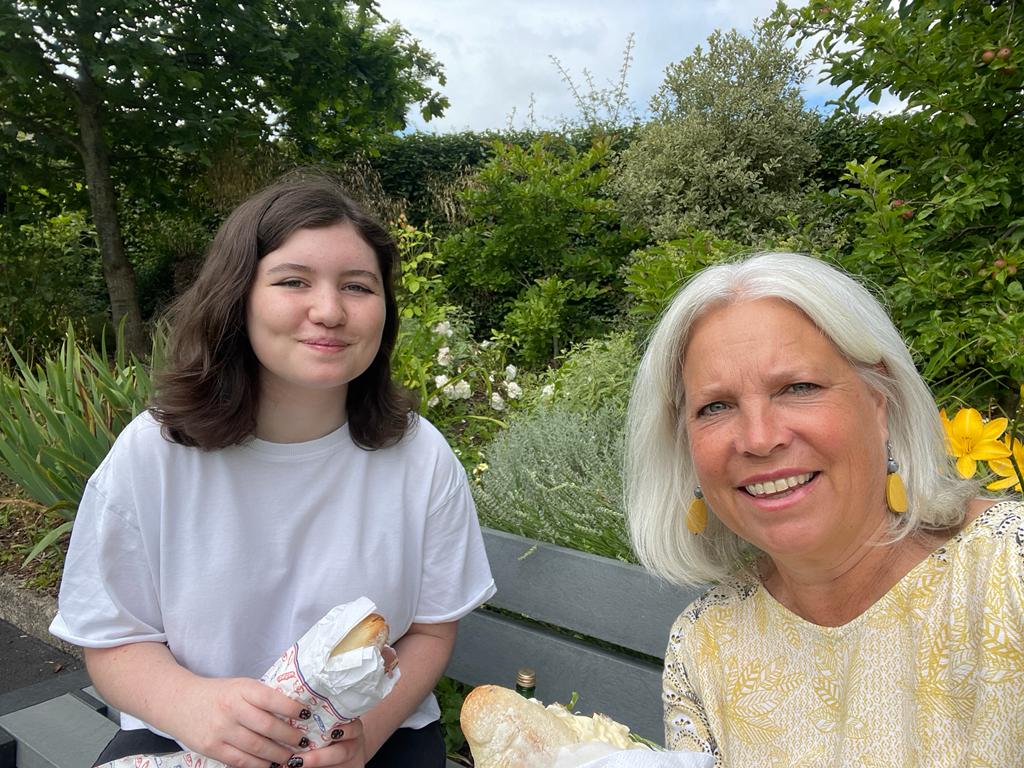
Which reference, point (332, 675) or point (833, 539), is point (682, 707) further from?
point (332, 675)

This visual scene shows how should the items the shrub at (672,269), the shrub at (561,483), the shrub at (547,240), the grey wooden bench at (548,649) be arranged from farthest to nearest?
the shrub at (547,240)
the shrub at (672,269)
the shrub at (561,483)
the grey wooden bench at (548,649)

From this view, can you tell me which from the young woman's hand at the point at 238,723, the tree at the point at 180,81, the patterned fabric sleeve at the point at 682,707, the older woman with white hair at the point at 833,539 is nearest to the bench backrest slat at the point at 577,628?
the patterned fabric sleeve at the point at 682,707

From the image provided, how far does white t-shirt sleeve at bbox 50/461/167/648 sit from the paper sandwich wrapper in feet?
1.52

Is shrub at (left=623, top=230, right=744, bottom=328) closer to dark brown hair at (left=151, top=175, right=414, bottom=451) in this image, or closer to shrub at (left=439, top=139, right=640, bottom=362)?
dark brown hair at (left=151, top=175, right=414, bottom=451)

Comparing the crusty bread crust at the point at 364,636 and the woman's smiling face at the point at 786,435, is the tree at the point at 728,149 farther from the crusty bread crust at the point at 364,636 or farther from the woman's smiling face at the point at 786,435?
the crusty bread crust at the point at 364,636

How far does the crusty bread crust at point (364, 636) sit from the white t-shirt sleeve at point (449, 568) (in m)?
0.49

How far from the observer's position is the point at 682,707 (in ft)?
4.24

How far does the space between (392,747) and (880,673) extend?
1020 mm

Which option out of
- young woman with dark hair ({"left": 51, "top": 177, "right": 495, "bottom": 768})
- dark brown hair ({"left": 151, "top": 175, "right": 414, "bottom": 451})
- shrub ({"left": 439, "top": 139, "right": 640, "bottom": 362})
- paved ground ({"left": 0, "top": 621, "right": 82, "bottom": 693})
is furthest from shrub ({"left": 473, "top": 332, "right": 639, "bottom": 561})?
shrub ({"left": 439, "top": 139, "right": 640, "bottom": 362})

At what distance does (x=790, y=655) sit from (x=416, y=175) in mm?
10100

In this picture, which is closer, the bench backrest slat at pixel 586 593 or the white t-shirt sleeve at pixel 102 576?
the white t-shirt sleeve at pixel 102 576

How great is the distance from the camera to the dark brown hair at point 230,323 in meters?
1.43

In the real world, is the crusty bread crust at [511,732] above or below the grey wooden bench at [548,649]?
above

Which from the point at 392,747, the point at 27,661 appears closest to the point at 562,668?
the point at 392,747
